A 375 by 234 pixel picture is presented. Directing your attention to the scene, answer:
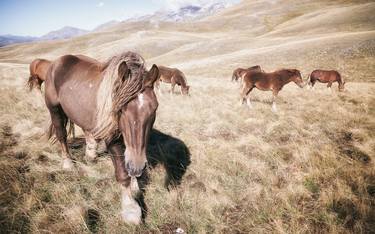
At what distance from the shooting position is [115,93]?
3.21m

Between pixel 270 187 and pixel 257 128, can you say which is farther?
pixel 257 128

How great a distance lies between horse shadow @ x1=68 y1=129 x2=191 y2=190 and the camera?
513 centimetres

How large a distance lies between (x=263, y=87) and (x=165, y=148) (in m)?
7.31

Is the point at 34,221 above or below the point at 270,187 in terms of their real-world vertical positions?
above

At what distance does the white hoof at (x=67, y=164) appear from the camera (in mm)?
5238

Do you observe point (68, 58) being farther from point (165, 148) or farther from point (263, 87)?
point (263, 87)

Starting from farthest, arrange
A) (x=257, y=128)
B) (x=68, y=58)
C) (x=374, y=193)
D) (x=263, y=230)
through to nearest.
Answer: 1. (x=257, y=128)
2. (x=68, y=58)
3. (x=374, y=193)
4. (x=263, y=230)

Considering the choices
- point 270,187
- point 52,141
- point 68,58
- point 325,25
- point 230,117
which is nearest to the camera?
point 270,187

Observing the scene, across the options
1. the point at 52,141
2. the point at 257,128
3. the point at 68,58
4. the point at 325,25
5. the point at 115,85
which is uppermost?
the point at 325,25

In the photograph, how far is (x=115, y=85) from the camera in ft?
10.6

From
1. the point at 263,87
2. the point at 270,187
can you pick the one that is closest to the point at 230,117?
the point at 263,87

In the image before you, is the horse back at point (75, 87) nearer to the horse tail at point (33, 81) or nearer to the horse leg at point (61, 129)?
the horse leg at point (61, 129)

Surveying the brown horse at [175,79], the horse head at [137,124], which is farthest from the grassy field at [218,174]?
the brown horse at [175,79]

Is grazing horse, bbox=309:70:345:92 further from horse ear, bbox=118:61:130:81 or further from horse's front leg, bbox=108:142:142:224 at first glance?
horse ear, bbox=118:61:130:81
